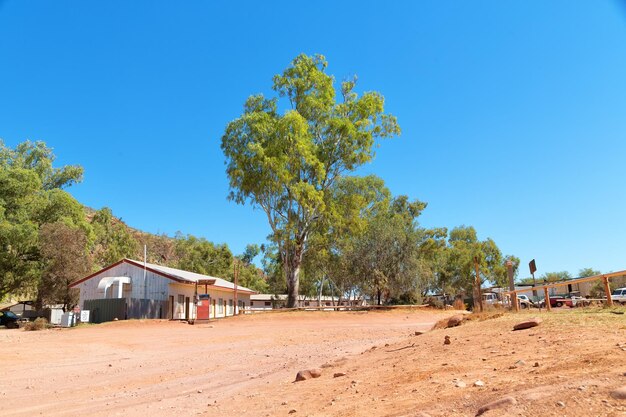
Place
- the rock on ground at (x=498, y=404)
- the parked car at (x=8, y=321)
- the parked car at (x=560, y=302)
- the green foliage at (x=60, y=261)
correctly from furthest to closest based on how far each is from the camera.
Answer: the green foliage at (x=60, y=261) < the parked car at (x=8, y=321) < the parked car at (x=560, y=302) < the rock on ground at (x=498, y=404)

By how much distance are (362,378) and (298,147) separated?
31.3 meters

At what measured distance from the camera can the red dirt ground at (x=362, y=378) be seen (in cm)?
572

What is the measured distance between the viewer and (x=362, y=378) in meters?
8.67

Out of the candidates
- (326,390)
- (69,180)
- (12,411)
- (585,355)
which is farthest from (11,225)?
(585,355)

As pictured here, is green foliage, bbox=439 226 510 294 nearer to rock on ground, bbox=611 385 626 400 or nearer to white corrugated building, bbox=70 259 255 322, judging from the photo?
white corrugated building, bbox=70 259 255 322

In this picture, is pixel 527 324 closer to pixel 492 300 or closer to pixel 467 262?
pixel 492 300

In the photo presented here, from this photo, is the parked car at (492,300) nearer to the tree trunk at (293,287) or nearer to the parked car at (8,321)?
the tree trunk at (293,287)

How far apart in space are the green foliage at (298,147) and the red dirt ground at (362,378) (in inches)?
939

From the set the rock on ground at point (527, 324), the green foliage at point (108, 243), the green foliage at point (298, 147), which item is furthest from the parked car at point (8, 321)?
the rock on ground at point (527, 324)

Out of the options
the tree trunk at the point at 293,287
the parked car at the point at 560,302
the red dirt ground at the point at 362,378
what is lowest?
A: the red dirt ground at the point at 362,378

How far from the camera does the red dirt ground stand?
5.72 metres

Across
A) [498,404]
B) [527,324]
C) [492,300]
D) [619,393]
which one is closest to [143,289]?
[492,300]

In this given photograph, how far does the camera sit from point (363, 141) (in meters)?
42.3

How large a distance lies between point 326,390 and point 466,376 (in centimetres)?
230
